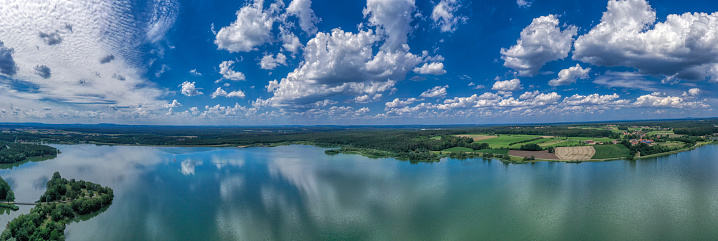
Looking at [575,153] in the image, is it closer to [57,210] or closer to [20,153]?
[57,210]

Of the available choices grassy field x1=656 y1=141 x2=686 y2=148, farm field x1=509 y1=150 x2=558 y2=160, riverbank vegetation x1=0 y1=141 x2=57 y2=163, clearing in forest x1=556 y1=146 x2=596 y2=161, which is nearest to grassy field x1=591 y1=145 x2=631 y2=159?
clearing in forest x1=556 y1=146 x2=596 y2=161

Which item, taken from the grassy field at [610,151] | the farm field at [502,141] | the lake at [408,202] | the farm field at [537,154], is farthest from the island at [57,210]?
the grassy field at [610,151]

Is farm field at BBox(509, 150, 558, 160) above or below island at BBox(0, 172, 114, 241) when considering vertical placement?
above

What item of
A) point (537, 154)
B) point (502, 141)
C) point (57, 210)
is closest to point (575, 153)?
point (537, 154)

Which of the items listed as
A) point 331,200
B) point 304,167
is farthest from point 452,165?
point 331,200

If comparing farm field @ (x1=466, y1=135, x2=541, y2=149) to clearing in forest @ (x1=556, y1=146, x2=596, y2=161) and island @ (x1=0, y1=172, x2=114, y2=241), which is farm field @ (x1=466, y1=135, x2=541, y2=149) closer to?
clearing in forest @ (x1=556, y1=146, x2=596, y2=161)

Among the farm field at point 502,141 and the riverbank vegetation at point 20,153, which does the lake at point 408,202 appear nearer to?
the riverbank vegetation at point 20,153

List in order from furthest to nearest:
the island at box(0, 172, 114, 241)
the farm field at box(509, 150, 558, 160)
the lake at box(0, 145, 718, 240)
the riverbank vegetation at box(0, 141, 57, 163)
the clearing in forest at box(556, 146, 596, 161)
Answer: the riverbank vegetation at box(0, 141, 57, 163)
the farm field at box(509, 150, 558, 160)
the clearing in forest at box(556, 146, 596, 161)
the lake at box(0, 145, 718, 240)
the island at box(0, 172, 114, 241)
